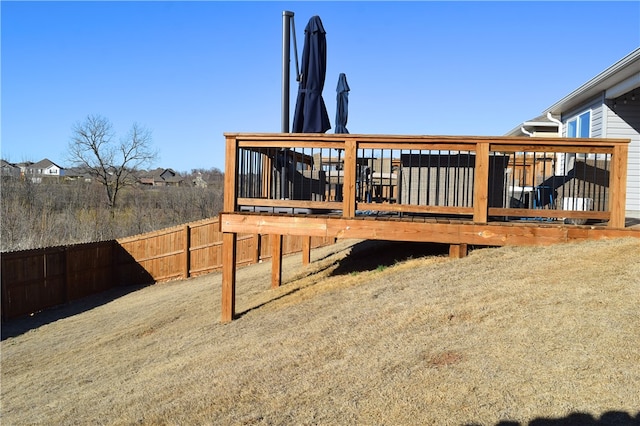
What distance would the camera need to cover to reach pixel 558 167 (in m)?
12.5

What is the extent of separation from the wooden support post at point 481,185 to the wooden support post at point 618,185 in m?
A: 1.46

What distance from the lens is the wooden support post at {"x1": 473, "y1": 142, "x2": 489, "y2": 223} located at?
6.80 metres

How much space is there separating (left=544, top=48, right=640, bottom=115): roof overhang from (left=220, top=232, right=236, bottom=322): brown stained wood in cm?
696

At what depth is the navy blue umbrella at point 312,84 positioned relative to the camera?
9.00 meters

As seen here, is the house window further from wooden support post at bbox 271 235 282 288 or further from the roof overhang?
wooden support post at bbox 271 235 282 288

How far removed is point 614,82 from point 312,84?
5.65m

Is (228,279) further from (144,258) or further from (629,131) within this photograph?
(144,258)

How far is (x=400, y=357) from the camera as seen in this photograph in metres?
4.53

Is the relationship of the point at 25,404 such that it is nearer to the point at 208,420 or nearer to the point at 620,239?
the point at 208,420

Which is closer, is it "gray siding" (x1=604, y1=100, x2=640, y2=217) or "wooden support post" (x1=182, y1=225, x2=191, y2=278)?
"gray siding" (x1=604, y1=100, x2=640, y2=217)

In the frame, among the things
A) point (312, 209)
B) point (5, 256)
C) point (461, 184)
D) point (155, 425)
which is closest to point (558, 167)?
point (461, 184)

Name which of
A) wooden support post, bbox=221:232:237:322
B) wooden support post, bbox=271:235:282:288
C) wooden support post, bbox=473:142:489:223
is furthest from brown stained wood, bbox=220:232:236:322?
wooden support post, bbox=473:142:489:223

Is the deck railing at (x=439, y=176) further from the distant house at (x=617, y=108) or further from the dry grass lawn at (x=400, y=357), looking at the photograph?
the distant house at (x=617, y=108)

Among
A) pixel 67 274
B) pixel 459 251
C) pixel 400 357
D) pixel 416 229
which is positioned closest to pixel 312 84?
pixel 416 229
